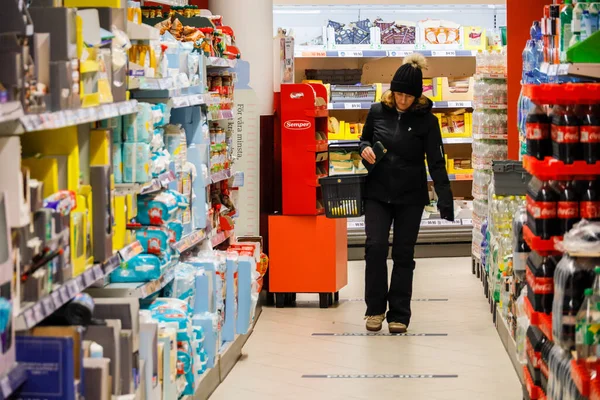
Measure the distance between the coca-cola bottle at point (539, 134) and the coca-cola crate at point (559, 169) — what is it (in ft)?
0.36

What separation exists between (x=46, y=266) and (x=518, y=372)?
3.56 meters

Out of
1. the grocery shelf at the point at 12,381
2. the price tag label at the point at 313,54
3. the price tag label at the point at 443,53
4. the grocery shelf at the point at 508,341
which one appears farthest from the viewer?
the price tag label at the point at 443,53

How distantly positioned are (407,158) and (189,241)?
2.13 m

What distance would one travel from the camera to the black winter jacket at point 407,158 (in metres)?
7.11

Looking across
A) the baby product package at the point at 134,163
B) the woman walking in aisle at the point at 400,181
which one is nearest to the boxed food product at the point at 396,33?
the woman walking in aisle at the point at 400,181

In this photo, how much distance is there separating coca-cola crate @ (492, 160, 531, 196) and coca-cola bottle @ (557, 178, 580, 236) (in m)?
2.39

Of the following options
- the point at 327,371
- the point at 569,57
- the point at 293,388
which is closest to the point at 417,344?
the point at 327,371

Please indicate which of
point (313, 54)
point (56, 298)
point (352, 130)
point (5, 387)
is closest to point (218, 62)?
point (56, 298)

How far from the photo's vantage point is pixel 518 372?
5953mm

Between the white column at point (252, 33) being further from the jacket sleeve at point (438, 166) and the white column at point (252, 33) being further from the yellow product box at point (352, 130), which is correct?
the yellow product box at point (352, 130)

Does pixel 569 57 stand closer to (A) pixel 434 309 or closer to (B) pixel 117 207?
(B) pixel 117 207

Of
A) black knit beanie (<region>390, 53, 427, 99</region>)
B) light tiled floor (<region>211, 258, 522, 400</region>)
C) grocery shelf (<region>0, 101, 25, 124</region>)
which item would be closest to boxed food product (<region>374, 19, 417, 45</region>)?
light tiled floor (<region>211, 258, 522, 400</region>)

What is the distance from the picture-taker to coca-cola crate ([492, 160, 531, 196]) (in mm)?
6316

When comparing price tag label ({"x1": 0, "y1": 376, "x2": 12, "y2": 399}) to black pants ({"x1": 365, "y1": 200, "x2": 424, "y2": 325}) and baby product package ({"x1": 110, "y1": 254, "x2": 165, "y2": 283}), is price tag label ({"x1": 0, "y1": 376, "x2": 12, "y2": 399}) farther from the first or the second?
black pants ({"x1": 365, "y1": 200, "x2": 424, "y2": 325})
